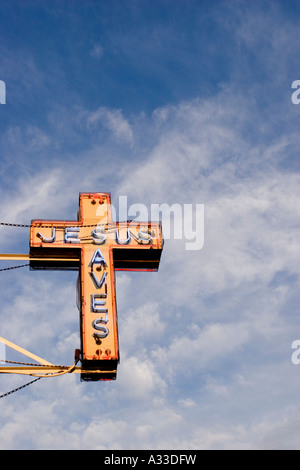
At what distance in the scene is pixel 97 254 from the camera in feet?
73.1

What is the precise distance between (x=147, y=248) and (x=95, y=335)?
4.57 m

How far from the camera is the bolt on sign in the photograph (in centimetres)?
2012

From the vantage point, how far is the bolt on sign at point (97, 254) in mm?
20125

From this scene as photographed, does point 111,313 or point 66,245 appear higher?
point 66,245

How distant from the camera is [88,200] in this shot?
24125mm

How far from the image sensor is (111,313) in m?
20.6
